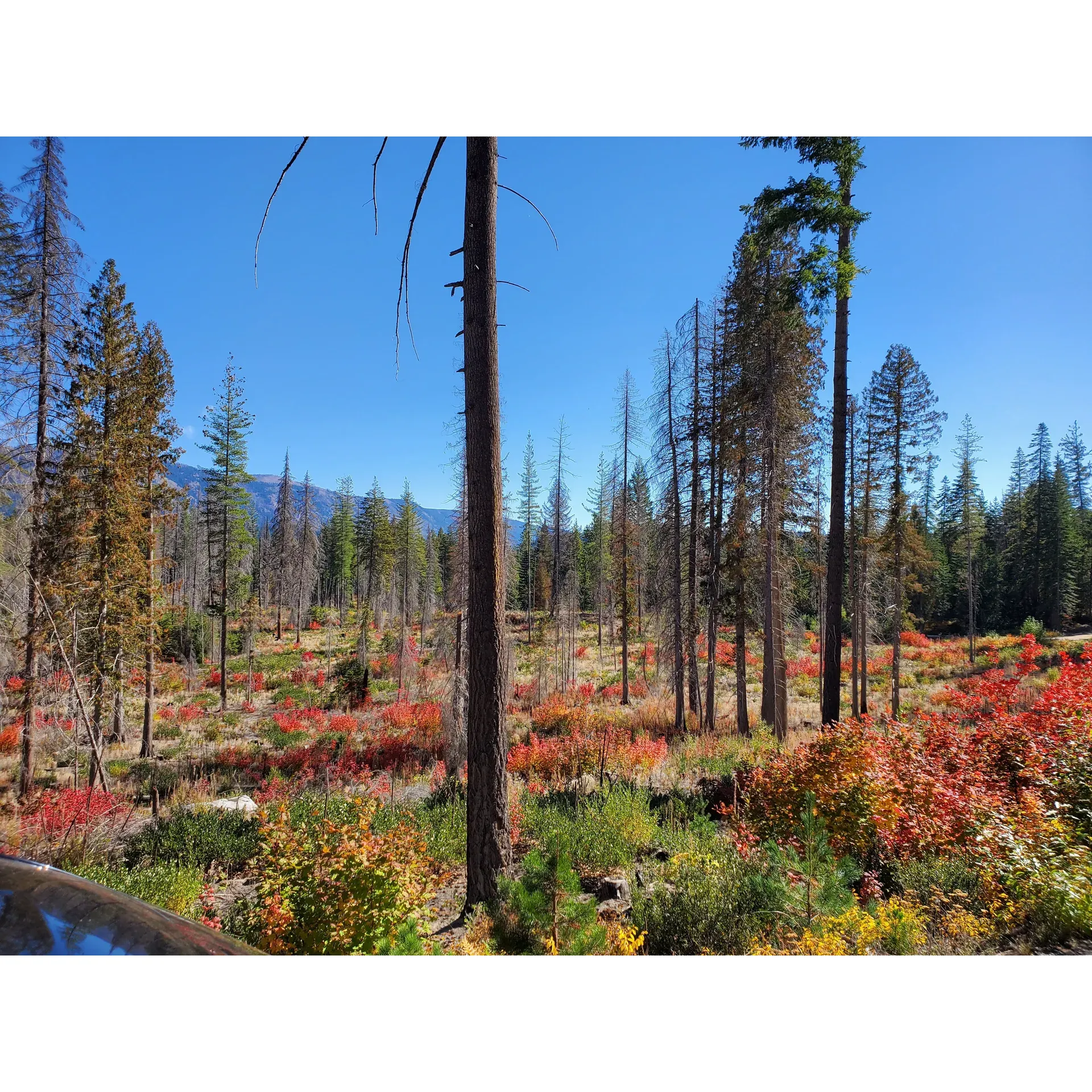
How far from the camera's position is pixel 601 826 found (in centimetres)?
546

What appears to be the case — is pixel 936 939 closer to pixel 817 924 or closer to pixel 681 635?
pixel 817 924

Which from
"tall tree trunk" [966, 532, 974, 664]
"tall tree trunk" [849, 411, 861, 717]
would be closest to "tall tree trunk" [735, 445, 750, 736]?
"tall tree trunk" [849, 411, 861, 717]

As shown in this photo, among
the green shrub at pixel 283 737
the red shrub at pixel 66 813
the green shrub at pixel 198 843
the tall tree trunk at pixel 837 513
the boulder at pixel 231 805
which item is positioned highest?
the tall tree trunk at pixel 837 513

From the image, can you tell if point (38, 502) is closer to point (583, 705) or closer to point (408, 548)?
point (583, 705)

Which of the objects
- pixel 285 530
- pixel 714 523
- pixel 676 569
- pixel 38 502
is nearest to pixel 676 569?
pixel 676 569

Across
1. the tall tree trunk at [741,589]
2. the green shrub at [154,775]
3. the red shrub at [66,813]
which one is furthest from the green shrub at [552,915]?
the tall tree trunk at [741,589]

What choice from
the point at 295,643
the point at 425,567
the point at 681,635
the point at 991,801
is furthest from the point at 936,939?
the point at 425,567

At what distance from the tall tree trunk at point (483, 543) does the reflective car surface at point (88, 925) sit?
77.8 inches

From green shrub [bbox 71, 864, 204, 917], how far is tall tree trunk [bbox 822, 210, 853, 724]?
8.46 metres

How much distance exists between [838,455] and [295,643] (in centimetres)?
3356

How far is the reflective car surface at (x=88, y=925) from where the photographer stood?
2102 mm

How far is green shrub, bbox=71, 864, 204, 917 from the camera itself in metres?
4.28

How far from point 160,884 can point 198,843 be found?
1.94 meters

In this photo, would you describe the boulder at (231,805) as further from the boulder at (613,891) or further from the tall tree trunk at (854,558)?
the tall tree trunk at (854,558)
